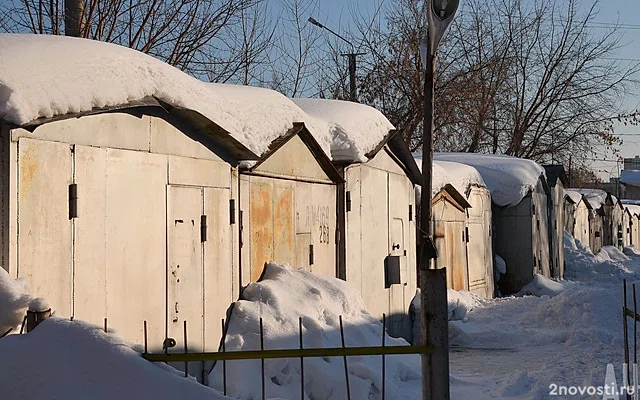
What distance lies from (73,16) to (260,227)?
7409mm

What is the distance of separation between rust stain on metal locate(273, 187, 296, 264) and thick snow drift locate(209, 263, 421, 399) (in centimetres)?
26

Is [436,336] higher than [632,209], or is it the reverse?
[632,209]

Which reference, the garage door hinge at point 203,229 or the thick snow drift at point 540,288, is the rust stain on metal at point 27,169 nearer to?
the garage door hinge at point 203,229

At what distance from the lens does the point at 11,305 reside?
16.2 ft

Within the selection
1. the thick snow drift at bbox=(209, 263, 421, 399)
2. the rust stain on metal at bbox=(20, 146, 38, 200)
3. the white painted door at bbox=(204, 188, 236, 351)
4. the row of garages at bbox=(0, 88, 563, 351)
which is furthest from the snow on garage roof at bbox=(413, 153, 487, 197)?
the rust stain on metal at bbox=(20, 146, 38, 200)

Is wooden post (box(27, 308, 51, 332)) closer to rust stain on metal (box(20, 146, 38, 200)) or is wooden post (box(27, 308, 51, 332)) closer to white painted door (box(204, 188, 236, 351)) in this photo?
rust stain on metal (box(20, 146, 38, 200))

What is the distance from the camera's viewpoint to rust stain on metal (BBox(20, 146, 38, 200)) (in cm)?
542

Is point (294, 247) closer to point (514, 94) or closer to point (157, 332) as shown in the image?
point (157, 332)

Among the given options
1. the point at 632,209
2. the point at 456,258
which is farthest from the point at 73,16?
the point at 632,209

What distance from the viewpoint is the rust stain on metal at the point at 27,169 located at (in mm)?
5418

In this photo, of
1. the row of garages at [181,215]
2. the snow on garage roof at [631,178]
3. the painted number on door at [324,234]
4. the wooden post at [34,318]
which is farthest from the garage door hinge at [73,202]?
the snow on garage roof at [631,178]

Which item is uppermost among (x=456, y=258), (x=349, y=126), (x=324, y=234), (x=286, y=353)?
(x=349, y=126)

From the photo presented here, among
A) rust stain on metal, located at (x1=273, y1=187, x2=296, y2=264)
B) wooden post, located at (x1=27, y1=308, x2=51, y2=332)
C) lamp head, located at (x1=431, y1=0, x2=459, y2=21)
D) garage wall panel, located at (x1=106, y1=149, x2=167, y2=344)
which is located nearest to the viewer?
wooden post, located at (x1=27, y1=308, x2=51, y2=332)

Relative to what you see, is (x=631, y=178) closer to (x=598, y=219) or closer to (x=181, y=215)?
(x=598, y=219)
